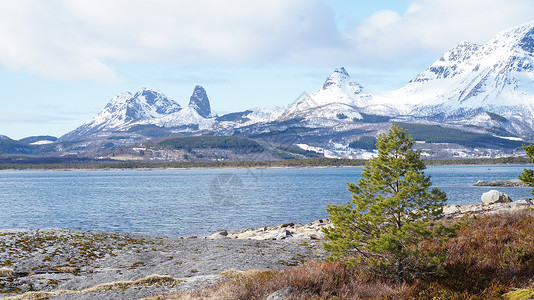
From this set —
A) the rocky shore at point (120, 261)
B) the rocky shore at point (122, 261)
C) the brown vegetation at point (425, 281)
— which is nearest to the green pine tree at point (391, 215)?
the brown vegetation at point (425, 281)

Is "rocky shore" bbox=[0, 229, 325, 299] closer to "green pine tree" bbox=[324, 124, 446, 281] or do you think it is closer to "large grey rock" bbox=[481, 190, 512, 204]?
"green pine tree" bbox=[324, 124, 446, 281]

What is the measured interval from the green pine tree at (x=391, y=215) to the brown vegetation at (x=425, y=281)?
60 cm

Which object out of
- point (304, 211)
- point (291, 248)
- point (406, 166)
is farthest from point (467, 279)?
point (304, 211)

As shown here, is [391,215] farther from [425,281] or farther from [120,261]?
[120,261]

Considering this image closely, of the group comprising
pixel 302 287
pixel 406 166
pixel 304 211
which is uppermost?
pixel 406 166

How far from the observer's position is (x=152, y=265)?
25.0m

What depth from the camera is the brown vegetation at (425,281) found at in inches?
471

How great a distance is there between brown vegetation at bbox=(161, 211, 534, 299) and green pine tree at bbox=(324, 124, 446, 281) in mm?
601

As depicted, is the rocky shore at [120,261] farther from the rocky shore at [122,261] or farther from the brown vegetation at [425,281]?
the brown vegetation at [425,281]

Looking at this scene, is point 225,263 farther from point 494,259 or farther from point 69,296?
point 494,259

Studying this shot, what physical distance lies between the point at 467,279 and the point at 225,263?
48.2ft

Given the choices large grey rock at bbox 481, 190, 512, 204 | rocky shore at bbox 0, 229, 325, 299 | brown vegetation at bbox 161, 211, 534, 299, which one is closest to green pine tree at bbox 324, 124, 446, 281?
brown vegetation at bbox 161, 211, 534, 299

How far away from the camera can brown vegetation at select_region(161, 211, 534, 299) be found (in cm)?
1197

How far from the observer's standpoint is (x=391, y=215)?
1447 cm
